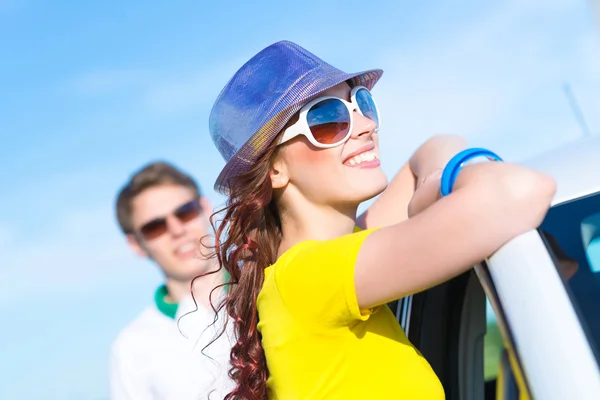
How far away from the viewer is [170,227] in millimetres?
3760

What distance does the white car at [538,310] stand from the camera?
56.6 inches

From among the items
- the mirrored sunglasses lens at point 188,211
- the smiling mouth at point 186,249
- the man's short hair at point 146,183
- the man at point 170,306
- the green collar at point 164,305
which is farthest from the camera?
the man's short hair at point 146,183

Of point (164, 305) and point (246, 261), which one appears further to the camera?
point (164, 305)

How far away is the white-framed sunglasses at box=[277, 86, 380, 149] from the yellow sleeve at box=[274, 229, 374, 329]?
0.29 meters

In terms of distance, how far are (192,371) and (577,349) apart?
1963 millimetres

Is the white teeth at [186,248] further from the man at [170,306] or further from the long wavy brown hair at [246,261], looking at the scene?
the long wavy brown hair at [246,261]

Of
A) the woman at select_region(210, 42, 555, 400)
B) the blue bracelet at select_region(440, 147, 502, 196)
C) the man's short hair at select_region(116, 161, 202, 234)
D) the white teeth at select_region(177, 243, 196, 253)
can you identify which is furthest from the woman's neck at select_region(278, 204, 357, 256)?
the man's short hair at select_region(116, 161, 202, 234)

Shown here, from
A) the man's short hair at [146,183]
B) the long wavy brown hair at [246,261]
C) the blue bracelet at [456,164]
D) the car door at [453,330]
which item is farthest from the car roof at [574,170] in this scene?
the man's short hair at [146,183]

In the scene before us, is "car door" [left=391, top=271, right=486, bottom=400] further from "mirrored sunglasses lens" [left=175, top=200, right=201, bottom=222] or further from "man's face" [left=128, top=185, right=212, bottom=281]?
"mirrored sunglasses lens" [left=175, top=200, right=201, bottom=222]

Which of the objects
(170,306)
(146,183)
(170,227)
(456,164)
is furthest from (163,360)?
(456,164)

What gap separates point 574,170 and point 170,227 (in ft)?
7.82

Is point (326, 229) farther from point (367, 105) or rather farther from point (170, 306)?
point (170, 306)

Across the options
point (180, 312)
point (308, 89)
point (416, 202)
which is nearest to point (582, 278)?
point (416, 202)

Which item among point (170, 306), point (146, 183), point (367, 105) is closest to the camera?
point (367, 105)
